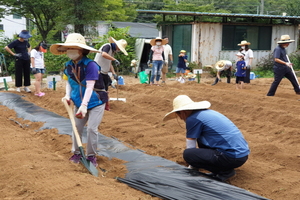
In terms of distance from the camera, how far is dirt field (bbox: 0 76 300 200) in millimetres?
3928

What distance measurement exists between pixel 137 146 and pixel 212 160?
195 cm

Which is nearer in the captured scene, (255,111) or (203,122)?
(203,122)

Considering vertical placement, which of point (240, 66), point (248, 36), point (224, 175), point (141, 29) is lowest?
point (224, 175)

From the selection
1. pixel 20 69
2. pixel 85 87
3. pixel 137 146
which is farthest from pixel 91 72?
pixel 20 69

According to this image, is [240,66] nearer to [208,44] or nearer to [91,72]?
[208,44]

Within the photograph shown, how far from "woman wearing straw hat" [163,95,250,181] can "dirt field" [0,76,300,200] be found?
273 mm

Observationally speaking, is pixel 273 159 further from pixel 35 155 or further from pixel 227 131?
pixel 35 155

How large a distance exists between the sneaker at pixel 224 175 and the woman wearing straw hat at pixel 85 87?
1500mm

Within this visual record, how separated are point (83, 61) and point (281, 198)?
2.70m

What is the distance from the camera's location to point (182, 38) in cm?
1911

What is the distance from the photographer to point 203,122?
14.5 feet

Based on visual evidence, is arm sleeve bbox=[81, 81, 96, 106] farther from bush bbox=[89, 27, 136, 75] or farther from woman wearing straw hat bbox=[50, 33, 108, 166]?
bush bbox=[89, 27, 136, 75]

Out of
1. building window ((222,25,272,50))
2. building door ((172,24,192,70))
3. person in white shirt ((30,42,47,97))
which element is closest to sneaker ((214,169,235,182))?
person in white shirt ((30,42,47,97))

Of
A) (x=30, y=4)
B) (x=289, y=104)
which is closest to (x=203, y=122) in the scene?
(x=289, y=104)
